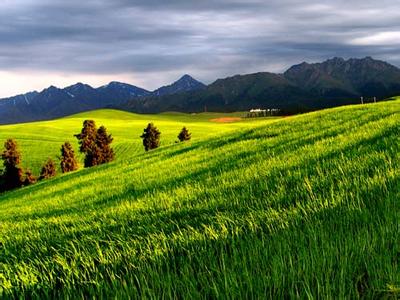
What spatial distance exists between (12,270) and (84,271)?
100cm

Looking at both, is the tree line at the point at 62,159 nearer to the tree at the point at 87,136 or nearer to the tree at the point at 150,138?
the tree at the point at 87,136

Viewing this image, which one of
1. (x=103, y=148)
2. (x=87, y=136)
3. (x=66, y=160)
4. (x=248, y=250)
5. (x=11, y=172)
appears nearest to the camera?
(x=248, y=250)

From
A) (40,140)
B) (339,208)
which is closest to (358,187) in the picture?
(339,208)

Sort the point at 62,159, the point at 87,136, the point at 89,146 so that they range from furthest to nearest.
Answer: the point at 87,136, the point at 89,146, the point at 62,159

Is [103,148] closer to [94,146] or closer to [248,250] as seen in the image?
[94,146]

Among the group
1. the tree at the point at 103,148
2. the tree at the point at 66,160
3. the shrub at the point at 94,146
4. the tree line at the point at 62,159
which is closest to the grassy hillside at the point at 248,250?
the shrub at the point at 94,146

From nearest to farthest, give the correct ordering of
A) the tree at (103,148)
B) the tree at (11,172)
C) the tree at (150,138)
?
the tree at (11,172)
the tree at (103,148)
the tree at (150,138)

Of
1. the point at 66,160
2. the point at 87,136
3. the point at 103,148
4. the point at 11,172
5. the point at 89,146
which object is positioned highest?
the point at 87,136


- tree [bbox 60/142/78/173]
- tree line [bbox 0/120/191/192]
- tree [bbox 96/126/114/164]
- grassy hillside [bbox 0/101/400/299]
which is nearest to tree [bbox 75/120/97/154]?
tree line [bbox 0/120/191/192]

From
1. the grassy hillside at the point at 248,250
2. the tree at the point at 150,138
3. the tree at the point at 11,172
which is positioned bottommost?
the tree at the point at 11,172

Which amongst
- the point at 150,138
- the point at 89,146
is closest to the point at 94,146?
the point at 89,146

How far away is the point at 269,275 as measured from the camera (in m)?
3.42

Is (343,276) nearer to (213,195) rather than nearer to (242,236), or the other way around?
(242,236)

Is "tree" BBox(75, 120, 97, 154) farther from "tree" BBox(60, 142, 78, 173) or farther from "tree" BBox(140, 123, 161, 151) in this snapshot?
"tree" BBox(140, 123, 161, 151)
